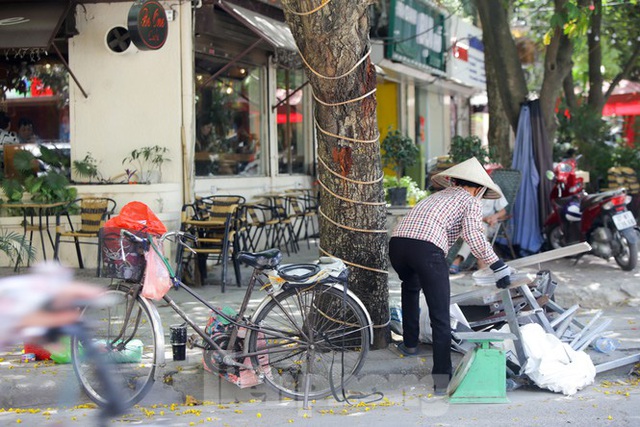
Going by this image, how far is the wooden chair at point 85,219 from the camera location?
10.1 meters

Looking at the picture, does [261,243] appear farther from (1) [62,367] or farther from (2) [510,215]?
(1) [62,367]

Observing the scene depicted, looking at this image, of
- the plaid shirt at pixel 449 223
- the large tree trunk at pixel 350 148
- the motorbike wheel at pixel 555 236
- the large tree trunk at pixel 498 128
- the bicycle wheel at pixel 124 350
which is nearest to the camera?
the bicycle wheel at pixel 124 350

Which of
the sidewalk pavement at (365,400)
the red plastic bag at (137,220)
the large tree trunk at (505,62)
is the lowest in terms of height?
the sidewalk pavement at (365,400)

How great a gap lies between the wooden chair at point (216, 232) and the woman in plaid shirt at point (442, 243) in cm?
342

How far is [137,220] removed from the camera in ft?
19.5

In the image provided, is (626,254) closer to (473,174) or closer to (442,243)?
(473,174)

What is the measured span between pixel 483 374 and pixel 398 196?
6.11m

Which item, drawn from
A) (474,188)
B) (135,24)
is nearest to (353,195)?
(474,188)

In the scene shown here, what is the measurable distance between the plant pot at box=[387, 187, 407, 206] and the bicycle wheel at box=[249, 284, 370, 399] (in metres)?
5.76

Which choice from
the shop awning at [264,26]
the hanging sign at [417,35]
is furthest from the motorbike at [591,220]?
the hanging sign at [417,35]

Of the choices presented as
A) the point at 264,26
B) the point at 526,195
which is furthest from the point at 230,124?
the point at 526,195

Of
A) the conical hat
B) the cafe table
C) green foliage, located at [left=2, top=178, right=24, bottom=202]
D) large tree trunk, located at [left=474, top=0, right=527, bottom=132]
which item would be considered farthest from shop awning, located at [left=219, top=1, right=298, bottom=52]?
the conical hat

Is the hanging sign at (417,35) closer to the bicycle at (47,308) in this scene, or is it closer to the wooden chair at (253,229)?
the wooden chair at (253,229)

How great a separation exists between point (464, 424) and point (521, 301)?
1647mm
